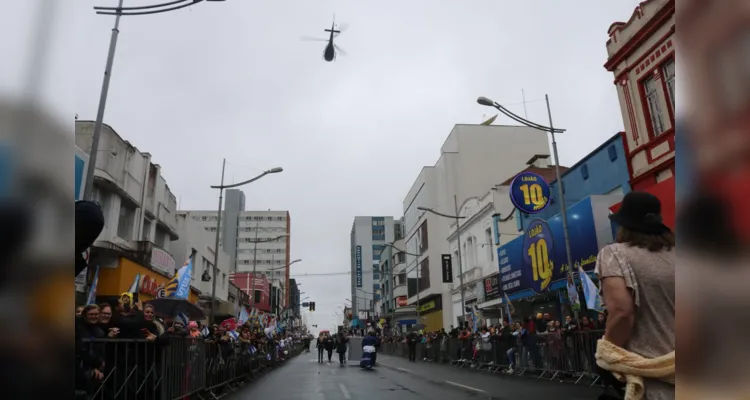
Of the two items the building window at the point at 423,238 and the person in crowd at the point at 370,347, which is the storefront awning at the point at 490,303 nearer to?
the person in crowd at the point at 370,347

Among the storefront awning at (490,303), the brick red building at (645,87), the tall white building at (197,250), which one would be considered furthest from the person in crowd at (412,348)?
the brick red building at (645,87)

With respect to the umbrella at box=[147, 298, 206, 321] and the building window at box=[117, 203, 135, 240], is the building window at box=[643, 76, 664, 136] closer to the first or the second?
the umbrella at box=[147, 298, 206, 321]

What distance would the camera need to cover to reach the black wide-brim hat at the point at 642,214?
2088 millimetres

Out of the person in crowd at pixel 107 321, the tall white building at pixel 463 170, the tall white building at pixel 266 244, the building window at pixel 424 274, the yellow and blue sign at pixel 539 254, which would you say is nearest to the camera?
the person in crowd at pixel 107 321

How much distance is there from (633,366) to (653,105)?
1656cm

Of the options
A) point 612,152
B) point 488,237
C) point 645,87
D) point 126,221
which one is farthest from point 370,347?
point 488,237

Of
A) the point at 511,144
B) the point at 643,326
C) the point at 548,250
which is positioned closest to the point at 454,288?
the point at 511,144

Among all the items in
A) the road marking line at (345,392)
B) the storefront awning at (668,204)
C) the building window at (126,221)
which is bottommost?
the road marking line at (345,392)

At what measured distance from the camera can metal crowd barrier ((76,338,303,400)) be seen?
6.29 metres

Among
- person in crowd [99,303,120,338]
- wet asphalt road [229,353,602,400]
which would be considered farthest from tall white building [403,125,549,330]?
person in crowd [99,303,120,338]

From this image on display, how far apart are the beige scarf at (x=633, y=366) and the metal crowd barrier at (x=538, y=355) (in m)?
9.37

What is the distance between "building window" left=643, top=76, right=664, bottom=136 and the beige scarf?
15960mm

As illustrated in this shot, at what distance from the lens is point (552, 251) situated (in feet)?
64.7

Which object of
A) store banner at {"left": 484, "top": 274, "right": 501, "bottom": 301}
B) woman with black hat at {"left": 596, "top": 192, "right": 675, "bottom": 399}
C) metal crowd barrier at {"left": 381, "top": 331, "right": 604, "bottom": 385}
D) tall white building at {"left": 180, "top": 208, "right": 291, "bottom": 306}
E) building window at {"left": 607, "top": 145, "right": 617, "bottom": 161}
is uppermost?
tall white building at {"left": 180, "top": 208, "right": 291, "bottom": 306}
